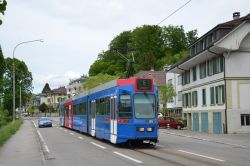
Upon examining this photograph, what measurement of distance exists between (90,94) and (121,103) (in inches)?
360

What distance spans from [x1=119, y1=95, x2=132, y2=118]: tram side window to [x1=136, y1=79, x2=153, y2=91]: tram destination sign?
68 cm

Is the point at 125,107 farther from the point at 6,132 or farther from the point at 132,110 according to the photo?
the point at 6,132

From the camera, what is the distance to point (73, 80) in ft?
626

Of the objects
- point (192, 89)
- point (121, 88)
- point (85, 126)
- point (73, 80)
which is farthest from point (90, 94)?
point (73, 80)

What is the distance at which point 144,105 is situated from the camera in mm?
21469

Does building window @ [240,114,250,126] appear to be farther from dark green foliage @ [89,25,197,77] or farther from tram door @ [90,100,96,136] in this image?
dark green foliage @ [89,25,197,77]

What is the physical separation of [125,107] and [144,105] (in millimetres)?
858

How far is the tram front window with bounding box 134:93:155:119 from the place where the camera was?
2138 cm

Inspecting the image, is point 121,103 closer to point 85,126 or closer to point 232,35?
point 85,126

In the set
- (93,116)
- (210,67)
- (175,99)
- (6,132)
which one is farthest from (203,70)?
(175,99)

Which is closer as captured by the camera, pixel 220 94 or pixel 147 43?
pixel 220 94

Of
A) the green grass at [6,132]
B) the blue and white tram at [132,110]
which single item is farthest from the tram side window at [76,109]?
the blue and white tram at [132,110]

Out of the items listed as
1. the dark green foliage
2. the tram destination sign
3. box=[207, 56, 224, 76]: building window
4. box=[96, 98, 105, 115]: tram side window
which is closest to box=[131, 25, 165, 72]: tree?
the dark green foliage

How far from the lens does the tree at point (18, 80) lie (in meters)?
89.9
